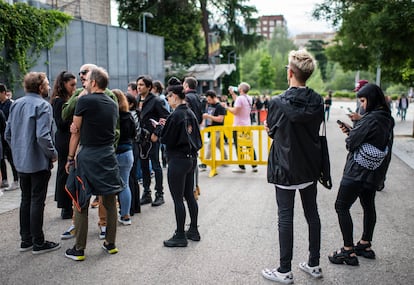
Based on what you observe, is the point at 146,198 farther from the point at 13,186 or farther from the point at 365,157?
the point at 365,157

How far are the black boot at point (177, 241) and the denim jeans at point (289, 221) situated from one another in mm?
1363

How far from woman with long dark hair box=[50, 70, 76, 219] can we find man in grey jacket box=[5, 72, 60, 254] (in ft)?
2.62

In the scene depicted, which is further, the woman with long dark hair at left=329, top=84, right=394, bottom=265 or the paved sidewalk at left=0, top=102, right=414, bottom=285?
the woman with long dark hair at left=329, top=84, right=394, bottom=265

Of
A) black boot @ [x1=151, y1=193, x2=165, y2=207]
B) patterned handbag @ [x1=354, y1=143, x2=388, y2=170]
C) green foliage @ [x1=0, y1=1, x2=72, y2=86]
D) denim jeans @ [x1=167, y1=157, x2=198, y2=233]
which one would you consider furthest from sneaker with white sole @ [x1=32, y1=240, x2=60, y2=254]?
green foliage @ [x1=0, y1=1, x2=72, y2=86]

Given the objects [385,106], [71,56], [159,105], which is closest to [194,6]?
[71,56]

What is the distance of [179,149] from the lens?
524 centimetres

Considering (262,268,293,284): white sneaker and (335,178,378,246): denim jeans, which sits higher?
(335,178,378,246): denim jeans

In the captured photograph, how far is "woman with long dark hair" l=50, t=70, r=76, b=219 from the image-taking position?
19.6ft

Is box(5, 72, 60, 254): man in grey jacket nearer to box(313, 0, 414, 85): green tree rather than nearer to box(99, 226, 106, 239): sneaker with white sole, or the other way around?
box(99, 226, 106, 239): sneaker with white sole

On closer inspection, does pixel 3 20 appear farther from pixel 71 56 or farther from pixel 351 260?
pixel 351 260

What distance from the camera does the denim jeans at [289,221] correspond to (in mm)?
4211

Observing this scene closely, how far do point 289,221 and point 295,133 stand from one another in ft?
2.68

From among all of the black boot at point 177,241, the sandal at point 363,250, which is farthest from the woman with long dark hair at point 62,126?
the sandal at point 363,250

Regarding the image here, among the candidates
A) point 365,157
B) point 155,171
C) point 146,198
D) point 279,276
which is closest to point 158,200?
point 146,198
